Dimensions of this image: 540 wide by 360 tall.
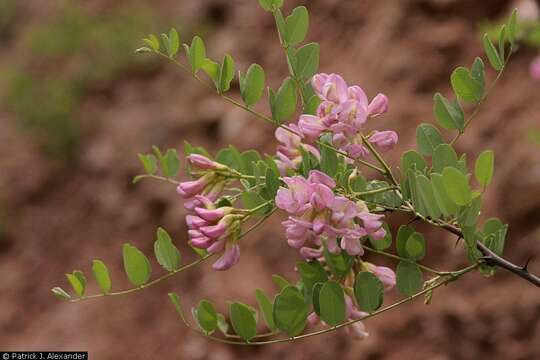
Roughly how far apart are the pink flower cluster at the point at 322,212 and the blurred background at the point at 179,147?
1.11 meters

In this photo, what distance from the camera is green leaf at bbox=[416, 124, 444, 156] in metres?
0.82

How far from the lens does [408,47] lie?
2.62m

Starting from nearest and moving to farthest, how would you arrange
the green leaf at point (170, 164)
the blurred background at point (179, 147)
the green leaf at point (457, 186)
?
the green leaf at point (457, 186) → the green leaf at point (170, 164) → the blurred background at point (179, 147)

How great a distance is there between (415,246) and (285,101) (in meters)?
0.19

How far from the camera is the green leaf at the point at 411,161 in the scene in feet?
2.58

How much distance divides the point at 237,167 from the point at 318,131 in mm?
233

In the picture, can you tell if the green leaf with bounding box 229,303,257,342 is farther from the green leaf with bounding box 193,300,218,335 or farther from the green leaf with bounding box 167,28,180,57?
the green leaf with bounding box 167,28,180,57

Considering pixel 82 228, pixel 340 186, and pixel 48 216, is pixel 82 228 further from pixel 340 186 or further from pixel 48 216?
pixel 340 186

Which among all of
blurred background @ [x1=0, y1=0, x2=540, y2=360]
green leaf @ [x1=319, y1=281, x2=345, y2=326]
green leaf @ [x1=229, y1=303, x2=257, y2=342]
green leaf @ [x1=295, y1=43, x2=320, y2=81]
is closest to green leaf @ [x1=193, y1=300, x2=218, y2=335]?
green leaf @ [x1=229, y1=303, x2=257, y2=342]

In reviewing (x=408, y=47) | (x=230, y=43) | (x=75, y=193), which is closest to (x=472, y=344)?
(x=408, y=47)

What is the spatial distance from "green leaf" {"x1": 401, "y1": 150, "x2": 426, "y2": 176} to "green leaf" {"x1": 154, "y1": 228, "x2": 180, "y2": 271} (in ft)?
0.80

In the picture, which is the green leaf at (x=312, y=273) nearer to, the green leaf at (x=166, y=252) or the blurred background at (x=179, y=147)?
the green leaf at (x=166, y=252)

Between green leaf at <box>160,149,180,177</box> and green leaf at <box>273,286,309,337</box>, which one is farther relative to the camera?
green leaf at <box>160,149,180,177</box>

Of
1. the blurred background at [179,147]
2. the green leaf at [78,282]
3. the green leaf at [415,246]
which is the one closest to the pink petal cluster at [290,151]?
the green leaf at [415,246]
